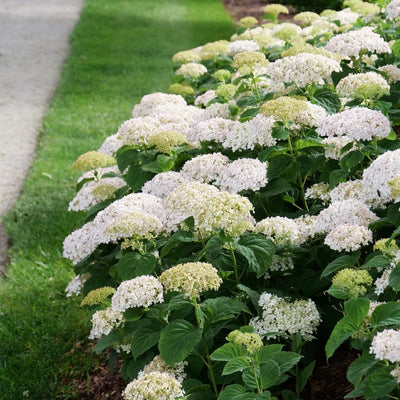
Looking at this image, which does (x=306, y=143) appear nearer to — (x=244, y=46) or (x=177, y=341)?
(x=177, y=341)

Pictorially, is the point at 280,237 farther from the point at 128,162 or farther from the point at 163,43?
the point at 163,43

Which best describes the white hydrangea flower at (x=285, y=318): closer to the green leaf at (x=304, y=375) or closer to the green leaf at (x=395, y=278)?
the green leaf at (x=304, y=375)

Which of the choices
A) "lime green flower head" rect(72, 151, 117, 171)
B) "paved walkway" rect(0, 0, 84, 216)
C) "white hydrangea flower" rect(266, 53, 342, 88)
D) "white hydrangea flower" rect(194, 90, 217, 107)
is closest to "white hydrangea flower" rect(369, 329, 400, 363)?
"white hydrangea flower" rect(266, 53, 342, 88)

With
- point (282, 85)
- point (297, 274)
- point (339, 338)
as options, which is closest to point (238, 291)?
point (297, 274)

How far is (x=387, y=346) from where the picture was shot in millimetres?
1903

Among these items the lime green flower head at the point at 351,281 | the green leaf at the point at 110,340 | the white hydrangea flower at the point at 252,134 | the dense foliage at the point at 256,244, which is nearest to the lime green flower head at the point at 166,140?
the dense foliage at the point at 256,244

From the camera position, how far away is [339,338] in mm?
2117

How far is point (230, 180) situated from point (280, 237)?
1.23ft

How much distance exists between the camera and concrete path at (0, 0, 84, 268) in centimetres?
697

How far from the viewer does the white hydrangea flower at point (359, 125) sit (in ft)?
9.73

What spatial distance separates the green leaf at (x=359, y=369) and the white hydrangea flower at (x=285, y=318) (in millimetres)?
447

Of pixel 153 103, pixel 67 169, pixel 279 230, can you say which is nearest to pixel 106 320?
pixel 279 230

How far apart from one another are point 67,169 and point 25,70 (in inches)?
178

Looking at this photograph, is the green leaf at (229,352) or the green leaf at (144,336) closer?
the green leaf at (229,352)
